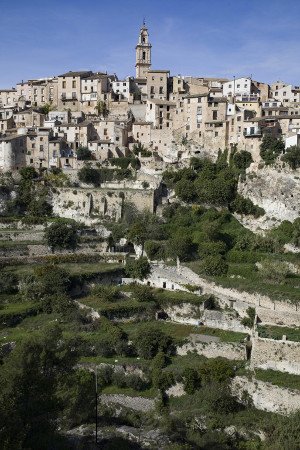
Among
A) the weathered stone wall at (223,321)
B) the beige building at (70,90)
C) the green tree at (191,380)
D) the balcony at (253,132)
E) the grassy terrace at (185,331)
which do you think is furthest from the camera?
the beige building at (70,90)

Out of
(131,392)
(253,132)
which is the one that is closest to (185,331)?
(131,392)

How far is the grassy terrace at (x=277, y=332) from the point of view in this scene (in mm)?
30094

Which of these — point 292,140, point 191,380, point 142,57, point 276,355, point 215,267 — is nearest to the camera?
point 191,380

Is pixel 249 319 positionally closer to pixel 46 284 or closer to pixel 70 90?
pixel 46 284

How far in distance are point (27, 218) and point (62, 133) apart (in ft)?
45.0

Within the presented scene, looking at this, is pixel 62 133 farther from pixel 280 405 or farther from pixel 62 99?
pixel 280 405

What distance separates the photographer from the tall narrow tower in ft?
237

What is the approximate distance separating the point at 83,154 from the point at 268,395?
1254 inches

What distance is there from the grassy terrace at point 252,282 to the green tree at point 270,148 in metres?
11.2

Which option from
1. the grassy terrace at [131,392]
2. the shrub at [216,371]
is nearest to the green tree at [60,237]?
the grassy terrace at [131,392]

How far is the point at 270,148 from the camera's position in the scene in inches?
1841

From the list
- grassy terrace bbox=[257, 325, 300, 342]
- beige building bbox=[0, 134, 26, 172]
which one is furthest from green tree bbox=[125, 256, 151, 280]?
beige building bbox=[0, 134, 26, 172]

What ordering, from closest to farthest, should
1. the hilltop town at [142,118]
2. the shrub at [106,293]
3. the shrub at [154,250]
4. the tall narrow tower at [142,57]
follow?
the shrub at [106,293]
the shrub at [154,250]
the hilltop town at [142,118]
the tall narrow tower at [142,57]

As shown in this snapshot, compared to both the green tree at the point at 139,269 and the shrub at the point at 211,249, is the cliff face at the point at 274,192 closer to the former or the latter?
the shrub at the point at 211,249
